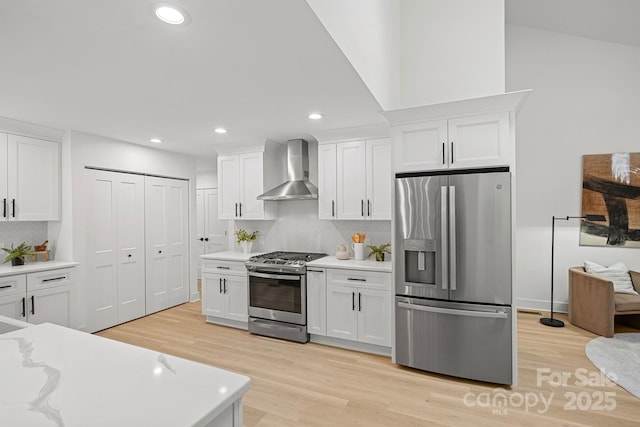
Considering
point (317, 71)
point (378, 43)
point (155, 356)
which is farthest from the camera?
point (378, 43)

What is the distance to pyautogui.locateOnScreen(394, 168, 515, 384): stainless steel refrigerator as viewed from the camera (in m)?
2.65

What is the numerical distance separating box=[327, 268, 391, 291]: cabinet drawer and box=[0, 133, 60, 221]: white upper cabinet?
133 inches

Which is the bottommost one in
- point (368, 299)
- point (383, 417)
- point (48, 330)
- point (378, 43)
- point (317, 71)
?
point (383, 417)

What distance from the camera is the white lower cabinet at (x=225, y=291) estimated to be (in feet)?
13.5

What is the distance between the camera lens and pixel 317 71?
2.25 m

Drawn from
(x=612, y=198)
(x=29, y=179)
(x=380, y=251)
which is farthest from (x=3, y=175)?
(x=612, y=198)

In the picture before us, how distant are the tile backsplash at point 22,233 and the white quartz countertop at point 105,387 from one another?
→ 3.26 metres

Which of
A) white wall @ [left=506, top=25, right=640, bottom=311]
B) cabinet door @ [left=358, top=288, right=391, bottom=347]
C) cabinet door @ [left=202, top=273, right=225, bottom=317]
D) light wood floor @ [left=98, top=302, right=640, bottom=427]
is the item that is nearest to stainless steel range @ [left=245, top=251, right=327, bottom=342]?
light wood floor @ [left=98, top=302, right=640, bottom=427]

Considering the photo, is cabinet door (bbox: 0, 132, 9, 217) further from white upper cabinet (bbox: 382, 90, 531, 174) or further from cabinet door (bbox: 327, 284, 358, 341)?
white upper cabinet (bbox: 382, 90, 531, 174)

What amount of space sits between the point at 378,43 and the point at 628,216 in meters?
4.11

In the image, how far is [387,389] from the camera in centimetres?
269

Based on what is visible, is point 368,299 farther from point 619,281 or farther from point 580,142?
point 580,142

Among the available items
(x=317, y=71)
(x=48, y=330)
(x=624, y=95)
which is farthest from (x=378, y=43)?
(x=624, y=95)

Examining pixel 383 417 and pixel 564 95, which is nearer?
pixel 383 417
